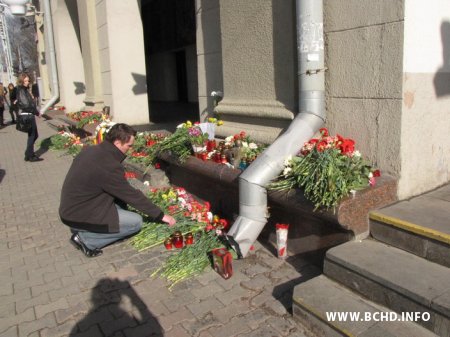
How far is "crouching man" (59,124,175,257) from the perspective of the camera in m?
3.69

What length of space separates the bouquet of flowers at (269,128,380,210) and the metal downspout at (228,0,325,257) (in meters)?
0.12

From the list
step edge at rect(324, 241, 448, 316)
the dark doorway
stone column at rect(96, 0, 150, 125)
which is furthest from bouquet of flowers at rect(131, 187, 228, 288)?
the dark doorway

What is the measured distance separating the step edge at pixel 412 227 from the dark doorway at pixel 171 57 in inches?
336

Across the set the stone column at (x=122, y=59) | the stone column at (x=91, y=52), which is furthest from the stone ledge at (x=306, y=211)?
the stone column at (x=91, y=52)

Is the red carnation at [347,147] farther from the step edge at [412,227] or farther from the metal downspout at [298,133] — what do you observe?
the step edge at [412,227]

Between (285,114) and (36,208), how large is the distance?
3.78 m

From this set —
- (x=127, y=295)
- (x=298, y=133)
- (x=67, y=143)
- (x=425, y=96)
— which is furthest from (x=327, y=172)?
(x=67, y=143)

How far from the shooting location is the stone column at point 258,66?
4.31 m

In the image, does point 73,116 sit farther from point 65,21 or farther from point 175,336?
point 175,336

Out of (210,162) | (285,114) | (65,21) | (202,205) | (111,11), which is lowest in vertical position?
(202,205)

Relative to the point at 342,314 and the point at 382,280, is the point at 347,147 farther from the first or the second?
the point at 342,314

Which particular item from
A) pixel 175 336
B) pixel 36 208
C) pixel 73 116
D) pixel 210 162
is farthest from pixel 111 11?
pixel 175 336

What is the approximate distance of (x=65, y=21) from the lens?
14.0m

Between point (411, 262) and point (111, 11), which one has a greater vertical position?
point (111, 11)
